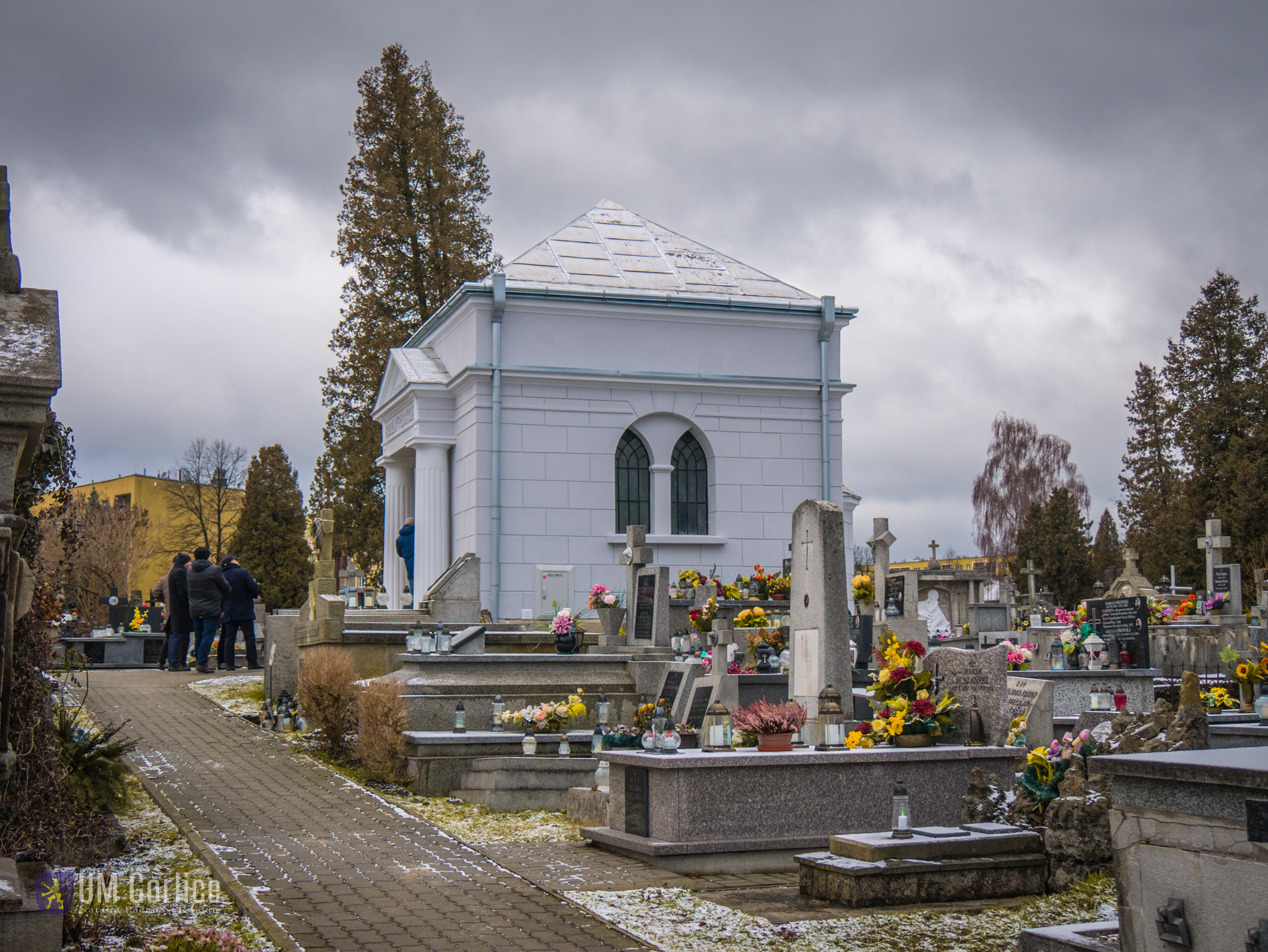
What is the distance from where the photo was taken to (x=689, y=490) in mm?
21531

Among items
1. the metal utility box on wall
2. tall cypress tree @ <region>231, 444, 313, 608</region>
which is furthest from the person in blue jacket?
tall cypress tree @ <region>231, 444, 313, 608</region>

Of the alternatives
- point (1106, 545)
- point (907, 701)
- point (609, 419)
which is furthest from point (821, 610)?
point (1106, 545)

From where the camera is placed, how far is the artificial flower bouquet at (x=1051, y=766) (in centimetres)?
784

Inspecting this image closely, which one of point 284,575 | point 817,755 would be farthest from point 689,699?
point 284,575

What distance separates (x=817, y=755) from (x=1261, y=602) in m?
20.3

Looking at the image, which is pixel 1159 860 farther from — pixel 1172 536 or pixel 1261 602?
pixel 1172 536

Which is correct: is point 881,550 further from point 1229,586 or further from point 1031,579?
point 1031,579

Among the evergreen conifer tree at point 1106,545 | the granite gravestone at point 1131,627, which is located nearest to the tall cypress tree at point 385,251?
the granite gravestone at point 1131,627

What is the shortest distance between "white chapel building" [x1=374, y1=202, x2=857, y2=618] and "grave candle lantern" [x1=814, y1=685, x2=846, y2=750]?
10.7 m

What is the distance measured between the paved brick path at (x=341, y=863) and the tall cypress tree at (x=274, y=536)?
28.8 meters

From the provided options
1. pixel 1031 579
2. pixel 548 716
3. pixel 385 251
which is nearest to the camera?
pixel 548 716

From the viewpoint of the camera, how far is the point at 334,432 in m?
31.7

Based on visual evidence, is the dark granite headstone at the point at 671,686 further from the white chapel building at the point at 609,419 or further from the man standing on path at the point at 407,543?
the man standing on path at the point at 407,543

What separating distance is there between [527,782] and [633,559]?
4.77m
